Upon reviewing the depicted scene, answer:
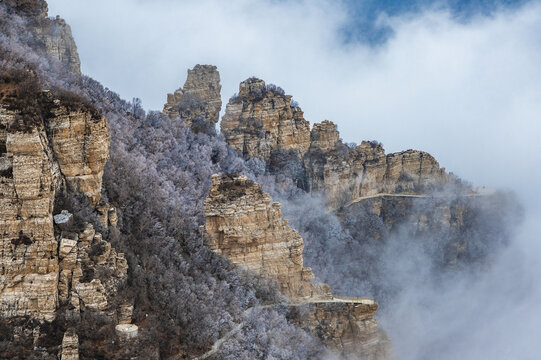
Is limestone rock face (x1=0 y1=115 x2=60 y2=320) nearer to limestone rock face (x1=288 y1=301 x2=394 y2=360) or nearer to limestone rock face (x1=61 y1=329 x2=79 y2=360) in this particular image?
limestone rock face (x1=61 y1=329 x2=79 y2=360)

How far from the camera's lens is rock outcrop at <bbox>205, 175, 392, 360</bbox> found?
37.3 m

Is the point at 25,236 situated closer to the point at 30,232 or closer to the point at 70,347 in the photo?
the point at 30,232

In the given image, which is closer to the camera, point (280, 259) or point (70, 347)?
point (70, 347)

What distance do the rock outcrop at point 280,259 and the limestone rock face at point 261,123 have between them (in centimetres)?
2707

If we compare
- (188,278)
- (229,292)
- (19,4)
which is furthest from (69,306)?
(19,4)

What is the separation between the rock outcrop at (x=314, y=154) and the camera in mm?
65750

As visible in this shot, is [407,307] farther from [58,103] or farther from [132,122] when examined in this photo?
[58,103]

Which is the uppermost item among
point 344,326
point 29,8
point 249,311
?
point 29,8

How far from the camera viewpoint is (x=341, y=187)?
69.4m

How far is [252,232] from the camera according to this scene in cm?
3762

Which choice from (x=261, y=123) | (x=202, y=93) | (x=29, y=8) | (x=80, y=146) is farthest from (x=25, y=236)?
(x=202, y=93)

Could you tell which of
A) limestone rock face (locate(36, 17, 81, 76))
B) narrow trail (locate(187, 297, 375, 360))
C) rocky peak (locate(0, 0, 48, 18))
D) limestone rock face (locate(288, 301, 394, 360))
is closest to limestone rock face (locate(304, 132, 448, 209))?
limestone rock face (locate(36, 17, 81, 76))

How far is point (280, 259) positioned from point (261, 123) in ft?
97.9

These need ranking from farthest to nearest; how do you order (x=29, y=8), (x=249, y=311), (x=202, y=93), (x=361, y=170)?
1. (x=361, y=170)
2. (x=202, y=93)
3. (x=29, y=8)
4. (x=249, y=311)
